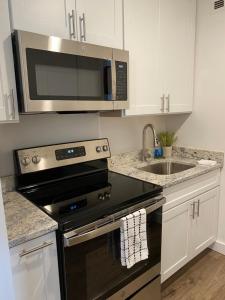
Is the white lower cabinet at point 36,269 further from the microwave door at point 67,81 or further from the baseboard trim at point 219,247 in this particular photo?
the baseboard trim at point 219,247

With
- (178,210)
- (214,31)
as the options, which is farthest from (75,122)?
(214,31)

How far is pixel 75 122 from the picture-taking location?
181 cm

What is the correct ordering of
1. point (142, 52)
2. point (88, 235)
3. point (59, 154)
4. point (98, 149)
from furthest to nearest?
1. point (98, 149)
2. point (142, 52)
3. point (59, 154)
4. point (88, 235)

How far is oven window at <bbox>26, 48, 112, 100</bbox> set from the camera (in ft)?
4.00

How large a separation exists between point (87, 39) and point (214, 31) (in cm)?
123

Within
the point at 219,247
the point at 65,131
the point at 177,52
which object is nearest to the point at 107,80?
the point at 65,131

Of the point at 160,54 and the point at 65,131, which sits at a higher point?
the point at 160,54

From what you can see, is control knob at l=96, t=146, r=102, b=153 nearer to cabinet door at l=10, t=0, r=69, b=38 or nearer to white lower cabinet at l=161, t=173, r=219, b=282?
white lower cabinet at l=161, t=173, r=219, b=282

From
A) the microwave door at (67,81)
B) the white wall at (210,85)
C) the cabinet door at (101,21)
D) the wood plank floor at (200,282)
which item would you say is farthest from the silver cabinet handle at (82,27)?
the wood plank floor at (200,282)

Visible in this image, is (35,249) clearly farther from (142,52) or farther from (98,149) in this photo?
(142,52)

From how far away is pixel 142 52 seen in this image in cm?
174

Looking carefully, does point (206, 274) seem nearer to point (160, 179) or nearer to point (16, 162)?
point (160, 179)

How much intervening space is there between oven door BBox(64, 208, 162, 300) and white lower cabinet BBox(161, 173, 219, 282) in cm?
23

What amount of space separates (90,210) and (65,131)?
743 millimetres
